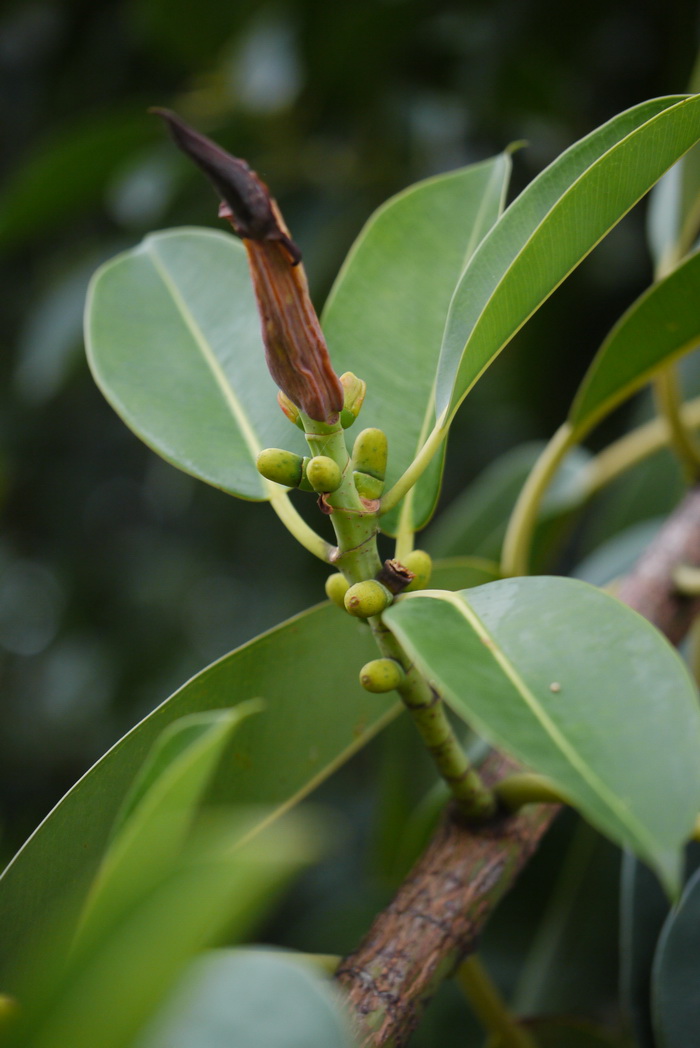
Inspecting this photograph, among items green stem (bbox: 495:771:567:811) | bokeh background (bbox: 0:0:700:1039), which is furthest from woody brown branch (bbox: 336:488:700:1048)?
bokeh background (bbox: 0:0:700:1039)

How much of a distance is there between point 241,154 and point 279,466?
1.21 metres

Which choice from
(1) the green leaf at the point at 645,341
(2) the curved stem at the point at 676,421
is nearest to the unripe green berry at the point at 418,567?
(1) the green leaf at the point at 645,341

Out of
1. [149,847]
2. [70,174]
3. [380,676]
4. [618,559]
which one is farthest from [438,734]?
[70,174]

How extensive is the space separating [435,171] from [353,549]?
122 cm

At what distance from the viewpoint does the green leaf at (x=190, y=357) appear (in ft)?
1.67

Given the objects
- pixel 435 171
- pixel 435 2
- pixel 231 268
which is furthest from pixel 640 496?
pixel 435 2

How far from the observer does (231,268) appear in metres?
0.61

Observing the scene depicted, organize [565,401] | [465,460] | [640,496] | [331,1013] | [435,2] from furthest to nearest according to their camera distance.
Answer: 1. [465,460]
2. [565,401]
3. [435,2]
4. [640,496]
5. [331,1013]

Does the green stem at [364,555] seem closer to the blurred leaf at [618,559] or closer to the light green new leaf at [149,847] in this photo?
the light green new leaf at [149,847]

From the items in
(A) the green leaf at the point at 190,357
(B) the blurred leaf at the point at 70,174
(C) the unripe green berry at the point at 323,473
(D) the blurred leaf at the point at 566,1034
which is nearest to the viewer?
(C) the unripe green berry at the point at 323,473

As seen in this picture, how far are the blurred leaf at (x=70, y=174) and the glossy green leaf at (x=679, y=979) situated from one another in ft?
4.17

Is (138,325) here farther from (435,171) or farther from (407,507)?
(435,171)

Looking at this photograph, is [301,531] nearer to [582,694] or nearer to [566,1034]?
[582,694]

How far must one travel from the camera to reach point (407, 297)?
552mm
